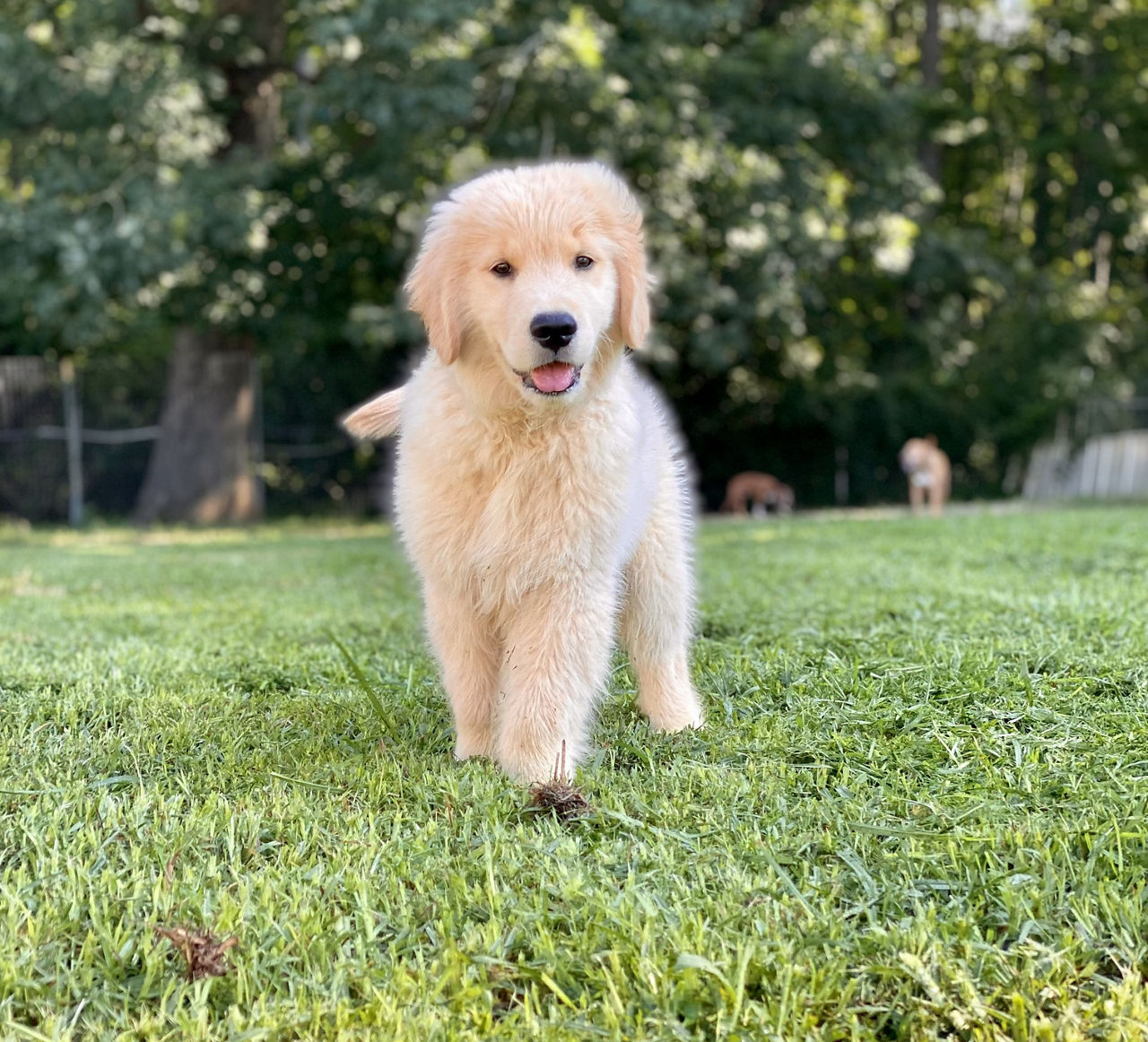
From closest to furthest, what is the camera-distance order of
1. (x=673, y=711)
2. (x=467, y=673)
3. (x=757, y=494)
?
(x=467, y=673) < (x=673, y=711) < (x=757, y=494)

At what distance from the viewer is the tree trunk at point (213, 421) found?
15.6m

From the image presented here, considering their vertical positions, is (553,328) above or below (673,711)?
above

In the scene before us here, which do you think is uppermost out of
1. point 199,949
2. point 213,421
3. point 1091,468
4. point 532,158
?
point 532,158

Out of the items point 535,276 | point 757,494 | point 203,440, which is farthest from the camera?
point 757,494

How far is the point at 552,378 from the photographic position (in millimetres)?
2699

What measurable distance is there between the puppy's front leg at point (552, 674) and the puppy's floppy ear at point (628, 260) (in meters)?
0.66

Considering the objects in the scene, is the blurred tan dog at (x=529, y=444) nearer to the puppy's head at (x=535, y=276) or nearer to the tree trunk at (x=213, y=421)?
the puppy's head at (x=535, y=276)

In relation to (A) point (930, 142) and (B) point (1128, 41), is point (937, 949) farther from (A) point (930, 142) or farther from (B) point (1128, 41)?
(B) point (1128, 41)

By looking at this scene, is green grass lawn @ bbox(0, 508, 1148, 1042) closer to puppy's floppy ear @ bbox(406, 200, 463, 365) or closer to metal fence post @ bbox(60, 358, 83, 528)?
puppy's floppy ear @ bbox(406, 200, 463, 365)

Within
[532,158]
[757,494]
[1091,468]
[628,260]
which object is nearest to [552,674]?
[628,260]

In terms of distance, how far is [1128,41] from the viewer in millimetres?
24734

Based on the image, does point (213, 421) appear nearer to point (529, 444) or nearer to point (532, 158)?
point (532, 158)

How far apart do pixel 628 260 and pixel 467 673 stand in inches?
45.8

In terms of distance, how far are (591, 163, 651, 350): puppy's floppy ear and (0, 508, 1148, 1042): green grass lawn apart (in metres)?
1.12
